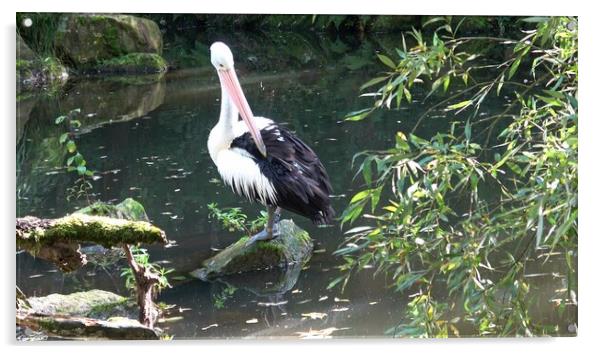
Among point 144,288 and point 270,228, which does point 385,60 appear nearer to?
point 270,228

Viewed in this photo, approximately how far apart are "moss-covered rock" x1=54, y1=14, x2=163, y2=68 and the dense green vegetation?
798 millimetres

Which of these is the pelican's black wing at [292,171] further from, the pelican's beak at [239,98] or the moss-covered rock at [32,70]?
the moss-covered rock at [32,70]

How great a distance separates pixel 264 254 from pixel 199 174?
399mm

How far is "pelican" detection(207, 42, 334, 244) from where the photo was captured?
3.50m

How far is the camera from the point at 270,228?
141 inches

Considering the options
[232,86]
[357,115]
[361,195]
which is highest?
[232,86]

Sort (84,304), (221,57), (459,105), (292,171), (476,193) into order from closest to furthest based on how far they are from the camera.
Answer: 1. (476,193)
2. (459,105)
3. (84,304)
4. (221,57)
5. (292,171)

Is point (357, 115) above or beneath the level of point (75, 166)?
above

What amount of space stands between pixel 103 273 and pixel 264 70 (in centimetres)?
96

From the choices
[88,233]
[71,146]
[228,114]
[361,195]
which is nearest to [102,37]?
[71,146]

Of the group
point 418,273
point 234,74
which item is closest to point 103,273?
point 234,74

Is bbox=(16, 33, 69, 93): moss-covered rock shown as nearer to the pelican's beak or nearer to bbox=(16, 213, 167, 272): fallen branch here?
bbox=(16, 213, 167, 272): fallen branch

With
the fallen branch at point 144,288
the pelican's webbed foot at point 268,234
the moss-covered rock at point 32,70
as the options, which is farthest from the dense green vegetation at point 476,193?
the moss-covered rock at point 32,70
